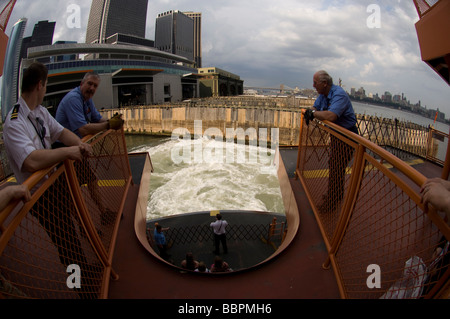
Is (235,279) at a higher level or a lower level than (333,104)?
lower

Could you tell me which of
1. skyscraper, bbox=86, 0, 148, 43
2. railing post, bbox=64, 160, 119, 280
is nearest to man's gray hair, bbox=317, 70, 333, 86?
railing post, bbox=64, 160, 119, 280

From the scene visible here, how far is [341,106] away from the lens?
11.3 ft

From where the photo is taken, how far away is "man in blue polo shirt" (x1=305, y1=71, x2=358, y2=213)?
3.06 meters

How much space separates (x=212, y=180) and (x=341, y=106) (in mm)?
14342

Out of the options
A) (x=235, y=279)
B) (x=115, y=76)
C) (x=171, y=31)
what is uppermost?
(x=171, y=31)

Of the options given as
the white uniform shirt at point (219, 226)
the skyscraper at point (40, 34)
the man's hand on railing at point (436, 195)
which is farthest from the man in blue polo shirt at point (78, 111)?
the skyscraper at point (40, 34)

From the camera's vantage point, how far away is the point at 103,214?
10.7 feet

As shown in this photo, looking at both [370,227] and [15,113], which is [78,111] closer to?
[15,113]

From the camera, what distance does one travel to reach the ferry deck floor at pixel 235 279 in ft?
8.51

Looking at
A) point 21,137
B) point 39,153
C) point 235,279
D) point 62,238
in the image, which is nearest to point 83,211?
point 62,238

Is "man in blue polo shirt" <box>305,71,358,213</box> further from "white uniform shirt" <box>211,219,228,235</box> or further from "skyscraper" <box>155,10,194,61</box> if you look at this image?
"skyscraper" <box>155,10,194,61</box>

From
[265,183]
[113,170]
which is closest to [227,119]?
[265,183]
